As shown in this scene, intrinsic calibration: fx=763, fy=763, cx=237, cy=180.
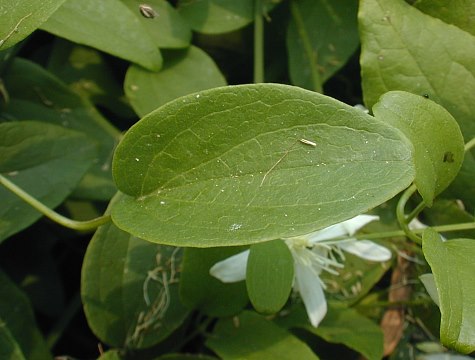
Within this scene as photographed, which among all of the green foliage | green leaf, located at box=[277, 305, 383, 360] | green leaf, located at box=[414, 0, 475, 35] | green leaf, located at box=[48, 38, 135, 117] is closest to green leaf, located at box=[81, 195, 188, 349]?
the green foliage

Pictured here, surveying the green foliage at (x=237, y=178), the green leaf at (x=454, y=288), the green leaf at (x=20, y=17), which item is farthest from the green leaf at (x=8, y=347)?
the green leaf at (x=454, y=288)

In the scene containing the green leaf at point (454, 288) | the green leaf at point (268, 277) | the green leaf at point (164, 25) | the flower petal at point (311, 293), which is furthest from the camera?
the green leaf at point (164, 25)

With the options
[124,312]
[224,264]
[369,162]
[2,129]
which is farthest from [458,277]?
[2,129]

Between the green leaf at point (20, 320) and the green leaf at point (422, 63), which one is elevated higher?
the green leaf at point (422, 63)

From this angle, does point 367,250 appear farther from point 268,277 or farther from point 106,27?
point 106,27

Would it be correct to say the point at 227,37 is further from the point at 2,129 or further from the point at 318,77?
the point at 2,129

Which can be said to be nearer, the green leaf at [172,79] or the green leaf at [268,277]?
the green leaf at [268,277]

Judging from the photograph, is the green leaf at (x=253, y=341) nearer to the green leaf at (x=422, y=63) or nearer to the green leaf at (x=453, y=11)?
the green leaf at (x=422, y=63)
